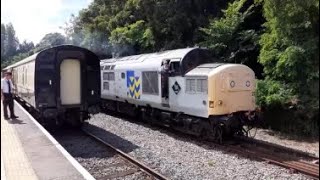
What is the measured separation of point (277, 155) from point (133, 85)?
28.0 feet

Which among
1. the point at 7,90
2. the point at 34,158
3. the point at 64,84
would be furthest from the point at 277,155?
the point at 7,90

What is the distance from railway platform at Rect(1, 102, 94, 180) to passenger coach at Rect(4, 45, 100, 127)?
142 cm

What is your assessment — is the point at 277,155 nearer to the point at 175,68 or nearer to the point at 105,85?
the point at 175,68

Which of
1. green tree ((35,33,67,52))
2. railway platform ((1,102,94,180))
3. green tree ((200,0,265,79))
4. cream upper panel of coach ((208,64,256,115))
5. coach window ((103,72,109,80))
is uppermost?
green tree ((35,33,67,52))

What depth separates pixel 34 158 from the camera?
31.7 ft

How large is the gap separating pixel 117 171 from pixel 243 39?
36.3 feet

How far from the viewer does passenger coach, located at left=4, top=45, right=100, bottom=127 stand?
1510 cm

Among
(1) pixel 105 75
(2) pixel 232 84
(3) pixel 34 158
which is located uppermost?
(1) pixel 105 75

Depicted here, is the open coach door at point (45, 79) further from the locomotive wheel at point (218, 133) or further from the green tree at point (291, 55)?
the green tree at point (291, 55)

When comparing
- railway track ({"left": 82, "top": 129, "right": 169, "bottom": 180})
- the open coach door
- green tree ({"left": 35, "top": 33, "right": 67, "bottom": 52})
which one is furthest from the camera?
green tree ({"left": 35, "top": 33, "right": 67, "bottom": 52})

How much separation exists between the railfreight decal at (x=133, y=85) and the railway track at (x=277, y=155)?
559 cm

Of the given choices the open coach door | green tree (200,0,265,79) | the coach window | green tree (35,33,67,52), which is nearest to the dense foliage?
green tree (200,0,265,79)

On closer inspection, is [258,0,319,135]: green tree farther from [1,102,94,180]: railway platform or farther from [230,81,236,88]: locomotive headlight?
[1,102,94,180]: railway platform

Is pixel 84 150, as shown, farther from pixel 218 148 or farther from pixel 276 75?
pixel 276 75
